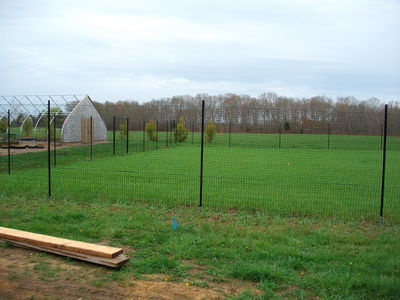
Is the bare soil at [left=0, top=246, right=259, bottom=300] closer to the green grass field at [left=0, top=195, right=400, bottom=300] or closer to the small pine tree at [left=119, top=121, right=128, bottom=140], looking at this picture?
the green grass field at [left=0, top=195, right=400, bottom=300]

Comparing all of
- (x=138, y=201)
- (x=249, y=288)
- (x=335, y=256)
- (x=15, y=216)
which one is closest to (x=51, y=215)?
(x=15, y=216)

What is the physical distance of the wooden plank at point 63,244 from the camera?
4583 millimetres

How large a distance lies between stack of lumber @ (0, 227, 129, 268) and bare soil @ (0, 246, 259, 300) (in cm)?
11

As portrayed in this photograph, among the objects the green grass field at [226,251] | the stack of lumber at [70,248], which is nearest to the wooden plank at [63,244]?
the stack of lumber at [70,248]

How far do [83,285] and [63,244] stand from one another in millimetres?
1036

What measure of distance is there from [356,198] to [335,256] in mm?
4531

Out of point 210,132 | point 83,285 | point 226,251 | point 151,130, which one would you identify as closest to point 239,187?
point 226,251

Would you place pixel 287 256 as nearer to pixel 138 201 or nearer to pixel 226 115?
pixel 138 201

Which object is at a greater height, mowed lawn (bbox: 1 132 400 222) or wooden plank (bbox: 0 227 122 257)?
wooden plank (bbox: 0 227 122 257)

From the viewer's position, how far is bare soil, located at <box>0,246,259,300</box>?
3.76m

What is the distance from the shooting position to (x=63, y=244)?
4.84 metres

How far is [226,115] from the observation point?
10812 millimetres

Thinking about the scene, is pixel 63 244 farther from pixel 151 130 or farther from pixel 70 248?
pixel 151 130

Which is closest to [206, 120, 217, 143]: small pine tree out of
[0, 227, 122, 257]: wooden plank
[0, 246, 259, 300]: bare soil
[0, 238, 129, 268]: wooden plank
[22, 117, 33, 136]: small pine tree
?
[22, 117, 33, 136]: small pine tree
